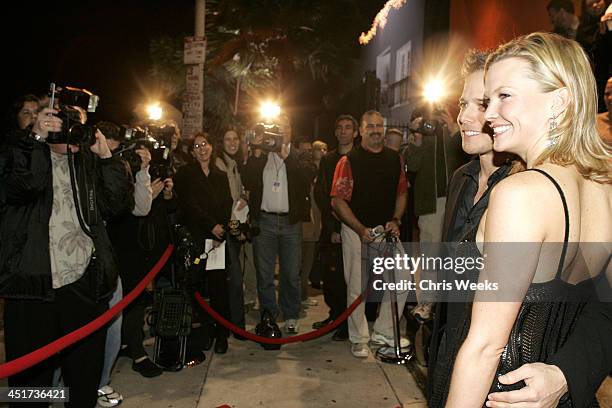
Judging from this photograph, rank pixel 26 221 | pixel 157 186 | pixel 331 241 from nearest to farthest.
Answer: pixel 26 221, pixel 157 186, pixel 331 241

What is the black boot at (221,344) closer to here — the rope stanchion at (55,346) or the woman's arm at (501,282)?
the rope stanchion at (55,346)

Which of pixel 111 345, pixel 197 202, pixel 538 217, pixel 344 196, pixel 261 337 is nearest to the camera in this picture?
Answer: pixel 538 217

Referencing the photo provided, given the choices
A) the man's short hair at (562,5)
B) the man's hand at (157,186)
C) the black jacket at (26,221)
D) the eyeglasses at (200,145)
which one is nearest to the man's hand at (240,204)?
the eyeglasses at (200,145)

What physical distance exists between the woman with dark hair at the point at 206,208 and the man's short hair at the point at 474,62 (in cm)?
347

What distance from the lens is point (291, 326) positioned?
5996 mm

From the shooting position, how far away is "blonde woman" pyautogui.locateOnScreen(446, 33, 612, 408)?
4.56ft

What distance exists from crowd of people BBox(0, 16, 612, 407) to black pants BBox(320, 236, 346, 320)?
0.02 m

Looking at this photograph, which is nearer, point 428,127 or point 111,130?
point 111,130

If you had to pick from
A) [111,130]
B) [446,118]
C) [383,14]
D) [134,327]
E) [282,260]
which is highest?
Result: [383,14]

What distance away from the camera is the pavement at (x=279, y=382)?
14.0 ft

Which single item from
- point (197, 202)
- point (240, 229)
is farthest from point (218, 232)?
point (197, 202)

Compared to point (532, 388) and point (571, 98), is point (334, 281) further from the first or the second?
point (571, 98)

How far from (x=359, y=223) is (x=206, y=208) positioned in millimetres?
1590

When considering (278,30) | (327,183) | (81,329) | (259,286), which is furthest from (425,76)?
(81,329)
